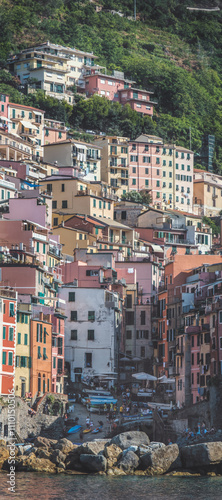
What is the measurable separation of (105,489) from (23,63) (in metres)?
110

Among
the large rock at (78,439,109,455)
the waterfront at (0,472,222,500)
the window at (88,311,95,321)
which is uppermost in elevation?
the window at (88,311,95,321)

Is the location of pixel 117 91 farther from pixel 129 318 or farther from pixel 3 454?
pixel 3 454

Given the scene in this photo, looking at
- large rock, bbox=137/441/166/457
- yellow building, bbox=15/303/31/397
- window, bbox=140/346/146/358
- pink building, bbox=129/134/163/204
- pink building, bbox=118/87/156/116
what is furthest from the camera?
pink building, bbox=118/87/156/116

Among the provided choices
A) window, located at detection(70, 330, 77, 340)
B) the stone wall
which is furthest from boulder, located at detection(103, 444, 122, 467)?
window, located at detection(70, 330, 77, 340)

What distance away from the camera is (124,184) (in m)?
162

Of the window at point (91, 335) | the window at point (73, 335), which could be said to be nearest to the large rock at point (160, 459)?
the window at point (91, 335)

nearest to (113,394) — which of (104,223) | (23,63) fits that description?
(104,223)

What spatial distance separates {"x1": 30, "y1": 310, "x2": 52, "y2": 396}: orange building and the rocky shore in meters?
9.92

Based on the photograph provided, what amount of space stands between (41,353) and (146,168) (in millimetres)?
76354

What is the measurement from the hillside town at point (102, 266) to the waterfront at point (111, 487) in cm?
797

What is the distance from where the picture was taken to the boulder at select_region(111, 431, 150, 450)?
82.0 meters

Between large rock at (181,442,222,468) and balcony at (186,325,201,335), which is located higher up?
balcony at (186,325,201,335)

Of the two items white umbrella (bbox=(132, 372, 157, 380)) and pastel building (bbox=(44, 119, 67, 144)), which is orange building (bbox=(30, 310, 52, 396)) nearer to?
white umbrella (bbox=(132, 372, 157, 380))

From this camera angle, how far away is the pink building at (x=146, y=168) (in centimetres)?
16362
